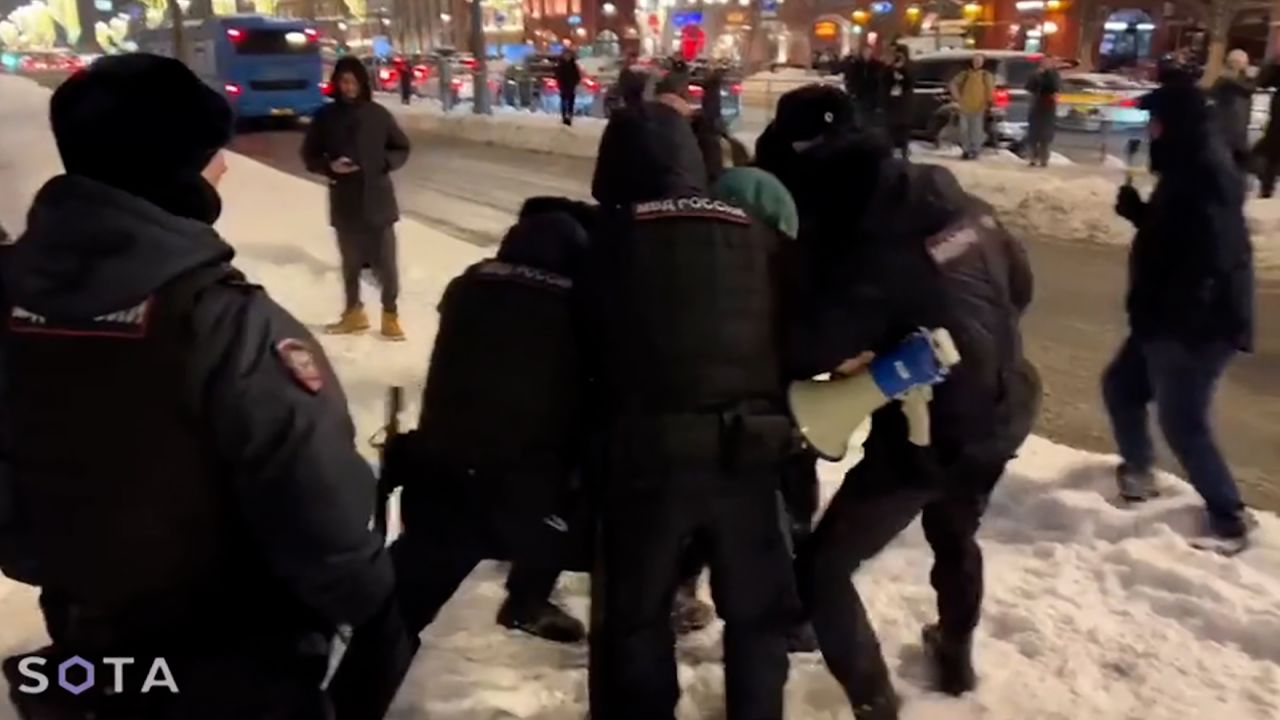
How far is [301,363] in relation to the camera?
2.05 metres

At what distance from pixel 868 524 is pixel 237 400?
6.19 ft

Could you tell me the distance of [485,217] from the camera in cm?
1491

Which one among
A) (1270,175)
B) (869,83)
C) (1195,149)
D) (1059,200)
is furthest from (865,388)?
(869,83)

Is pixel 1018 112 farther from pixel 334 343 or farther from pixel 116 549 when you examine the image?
pixel 116 549

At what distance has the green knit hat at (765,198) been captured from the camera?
11.1 feet

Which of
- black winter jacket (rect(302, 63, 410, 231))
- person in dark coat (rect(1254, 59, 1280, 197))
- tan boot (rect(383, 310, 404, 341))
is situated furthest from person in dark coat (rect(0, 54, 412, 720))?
person in dark coat (rect(1254, 59, 1280, 197))

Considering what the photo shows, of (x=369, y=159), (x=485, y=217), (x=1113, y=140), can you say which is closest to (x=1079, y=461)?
(x=369, y=159)

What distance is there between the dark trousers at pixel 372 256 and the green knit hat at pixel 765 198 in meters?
5.15

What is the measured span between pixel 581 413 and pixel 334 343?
5834 mm

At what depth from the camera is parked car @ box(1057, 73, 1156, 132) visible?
2016 cm

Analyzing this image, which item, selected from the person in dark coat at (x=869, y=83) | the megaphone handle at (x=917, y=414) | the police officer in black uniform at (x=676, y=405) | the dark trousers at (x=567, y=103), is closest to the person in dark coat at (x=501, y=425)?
the police officer in black uniform at (x=676, y=405)

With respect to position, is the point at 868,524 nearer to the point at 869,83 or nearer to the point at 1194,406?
the point at 1194,406

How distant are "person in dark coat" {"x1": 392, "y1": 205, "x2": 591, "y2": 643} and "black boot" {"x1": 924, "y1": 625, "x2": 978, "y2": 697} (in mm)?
1433

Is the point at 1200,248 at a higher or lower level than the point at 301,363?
lower
